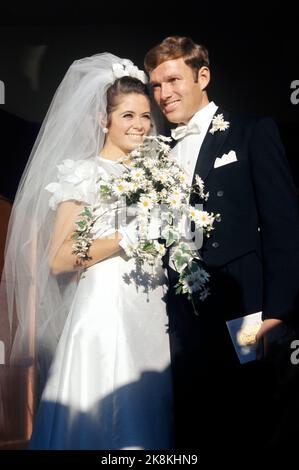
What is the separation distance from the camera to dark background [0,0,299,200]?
13.8 ft

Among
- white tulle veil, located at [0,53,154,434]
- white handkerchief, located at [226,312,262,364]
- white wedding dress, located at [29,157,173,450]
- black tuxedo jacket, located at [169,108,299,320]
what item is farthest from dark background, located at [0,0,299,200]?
white handkerchief, located at [226,312,262,364]

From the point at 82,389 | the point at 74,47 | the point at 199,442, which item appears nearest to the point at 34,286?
the point at 82,389

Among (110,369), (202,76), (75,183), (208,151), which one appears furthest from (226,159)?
(110,369)

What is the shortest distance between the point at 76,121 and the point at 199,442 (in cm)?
150

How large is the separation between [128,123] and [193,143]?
320 mm

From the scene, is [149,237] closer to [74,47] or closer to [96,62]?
[96,62]

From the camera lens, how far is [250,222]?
10.0 ft

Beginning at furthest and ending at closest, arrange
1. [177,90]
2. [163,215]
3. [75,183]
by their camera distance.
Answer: [177,90] → [75,183] → [163,215]

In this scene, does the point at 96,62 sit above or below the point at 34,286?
above

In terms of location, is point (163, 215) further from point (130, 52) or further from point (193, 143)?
point (130, 52)

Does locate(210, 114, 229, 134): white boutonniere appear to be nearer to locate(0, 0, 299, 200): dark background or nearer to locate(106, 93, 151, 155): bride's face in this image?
locate(106, 93, 151, 155): bride's face

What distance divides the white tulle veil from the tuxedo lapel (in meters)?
0.49

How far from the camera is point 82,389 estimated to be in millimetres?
2980

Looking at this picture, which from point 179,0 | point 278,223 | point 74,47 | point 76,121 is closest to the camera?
point 278,223
